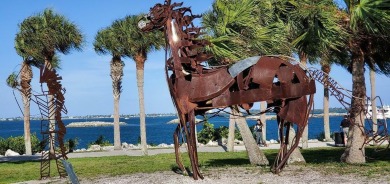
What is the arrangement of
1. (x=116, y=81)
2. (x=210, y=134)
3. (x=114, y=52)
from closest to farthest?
1. (x=114, y=52)
2. (x=116, y=81)
3. (x=210, y=134)

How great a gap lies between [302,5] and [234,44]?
227 centimetres

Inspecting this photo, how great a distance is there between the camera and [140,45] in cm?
2350

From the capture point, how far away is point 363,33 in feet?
45.2

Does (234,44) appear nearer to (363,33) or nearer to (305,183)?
(363,33)

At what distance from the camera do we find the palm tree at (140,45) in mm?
23188

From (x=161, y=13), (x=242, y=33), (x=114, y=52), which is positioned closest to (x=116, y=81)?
(x=114, y=52)

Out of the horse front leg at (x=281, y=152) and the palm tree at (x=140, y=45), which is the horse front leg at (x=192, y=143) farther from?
the palm tree at (x=140, y=45)

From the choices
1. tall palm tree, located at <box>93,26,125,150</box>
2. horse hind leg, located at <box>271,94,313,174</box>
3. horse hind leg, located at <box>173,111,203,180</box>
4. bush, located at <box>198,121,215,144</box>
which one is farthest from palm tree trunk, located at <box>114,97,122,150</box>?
horse hind leg, located at <box>173,111,203,180</box>

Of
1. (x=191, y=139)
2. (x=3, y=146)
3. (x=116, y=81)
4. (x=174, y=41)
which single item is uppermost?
(x=116, y=81)

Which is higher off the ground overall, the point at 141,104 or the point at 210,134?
the point at 141,104

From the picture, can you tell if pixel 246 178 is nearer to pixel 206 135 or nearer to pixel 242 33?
pixel 242 33

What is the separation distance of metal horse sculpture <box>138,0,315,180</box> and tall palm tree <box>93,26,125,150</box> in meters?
13.6

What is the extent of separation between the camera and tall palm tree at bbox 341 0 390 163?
11914mm

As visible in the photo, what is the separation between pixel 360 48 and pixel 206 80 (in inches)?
219
